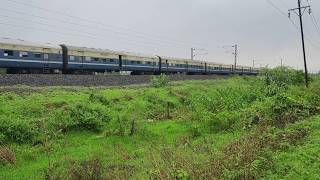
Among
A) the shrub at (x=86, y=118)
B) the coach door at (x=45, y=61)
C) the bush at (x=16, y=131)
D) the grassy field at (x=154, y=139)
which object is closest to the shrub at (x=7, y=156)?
the grassy field at (x=154, y=139)

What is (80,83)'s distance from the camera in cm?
3509

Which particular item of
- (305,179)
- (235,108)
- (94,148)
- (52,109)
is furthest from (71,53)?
(305,179)

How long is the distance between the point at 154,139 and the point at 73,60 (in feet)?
88.6

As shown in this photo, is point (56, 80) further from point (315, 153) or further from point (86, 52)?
point (315, 153)

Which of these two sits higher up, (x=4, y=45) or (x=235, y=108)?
(x=4, y=45)

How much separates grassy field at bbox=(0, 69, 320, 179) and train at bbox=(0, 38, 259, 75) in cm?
1041

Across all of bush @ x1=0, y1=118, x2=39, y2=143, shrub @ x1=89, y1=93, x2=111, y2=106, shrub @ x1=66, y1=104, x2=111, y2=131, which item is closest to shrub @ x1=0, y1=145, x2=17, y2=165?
bush @ x1=0, y1=118, x2=39, y2=143

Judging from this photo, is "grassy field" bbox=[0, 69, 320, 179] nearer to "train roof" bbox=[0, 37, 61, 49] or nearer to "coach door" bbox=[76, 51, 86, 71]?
"train roof" bbox=[0, 37, 61, 49]

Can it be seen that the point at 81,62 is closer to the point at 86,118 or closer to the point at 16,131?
the point at 86,118

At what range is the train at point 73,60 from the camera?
118ft

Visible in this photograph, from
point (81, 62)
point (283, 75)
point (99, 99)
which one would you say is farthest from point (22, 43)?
point (283, 75)

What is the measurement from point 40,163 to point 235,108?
11.6m

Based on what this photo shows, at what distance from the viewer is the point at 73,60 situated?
43031 mm

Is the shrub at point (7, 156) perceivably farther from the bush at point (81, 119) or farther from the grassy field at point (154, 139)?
the bush at point (81, 119)
